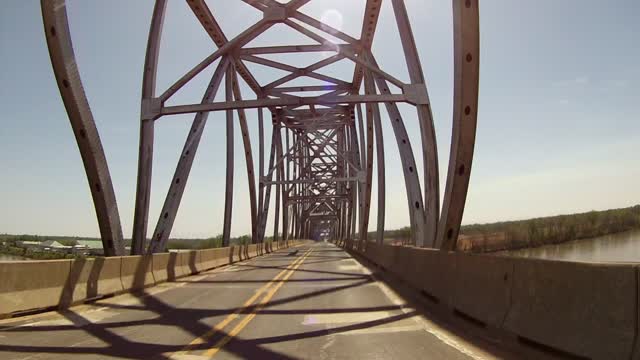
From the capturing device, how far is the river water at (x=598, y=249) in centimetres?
2053

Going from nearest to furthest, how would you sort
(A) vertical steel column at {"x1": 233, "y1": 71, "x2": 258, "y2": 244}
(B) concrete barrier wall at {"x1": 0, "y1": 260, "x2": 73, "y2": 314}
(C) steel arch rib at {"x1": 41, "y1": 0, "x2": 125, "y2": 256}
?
(B) concrete barrier wall at {"x1": 0, "y1": 260, "x2": 73, "y2": 314}, (C) steel arch rib at {"x1": 41, "y1": 0, "x2": 125, "y2": 256}, (A) vertical steel column at {"x1": 233, "y1": 71, "x2": 258, "y2": 244}

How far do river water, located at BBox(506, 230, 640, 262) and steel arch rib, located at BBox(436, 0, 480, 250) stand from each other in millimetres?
7537

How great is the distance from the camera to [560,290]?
5.30 meters

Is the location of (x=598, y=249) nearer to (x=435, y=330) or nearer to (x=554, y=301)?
(x=435, y=330)

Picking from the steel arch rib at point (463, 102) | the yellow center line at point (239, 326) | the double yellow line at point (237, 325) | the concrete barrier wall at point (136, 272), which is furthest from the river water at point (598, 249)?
the concrete barrier wall at point (136, 272)

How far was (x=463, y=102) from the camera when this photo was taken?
12.2 metres

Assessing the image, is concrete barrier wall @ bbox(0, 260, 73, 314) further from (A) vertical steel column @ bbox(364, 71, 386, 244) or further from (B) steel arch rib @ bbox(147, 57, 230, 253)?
(A) vertical steel column @ bbox(364, 71, 386, 244)

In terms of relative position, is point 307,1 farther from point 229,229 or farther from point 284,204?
point 284,204

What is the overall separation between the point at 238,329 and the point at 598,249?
2026 cm

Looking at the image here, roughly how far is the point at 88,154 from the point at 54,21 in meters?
3.52

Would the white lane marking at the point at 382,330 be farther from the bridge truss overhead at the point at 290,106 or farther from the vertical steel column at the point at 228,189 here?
the vertical steel column at the point at 228,189

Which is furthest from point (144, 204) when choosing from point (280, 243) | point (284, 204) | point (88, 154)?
point (284, 204)

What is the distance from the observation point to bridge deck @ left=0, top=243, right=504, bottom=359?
6074mm

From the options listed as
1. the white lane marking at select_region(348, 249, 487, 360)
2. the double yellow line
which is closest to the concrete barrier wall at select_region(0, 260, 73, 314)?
the double yellow line
